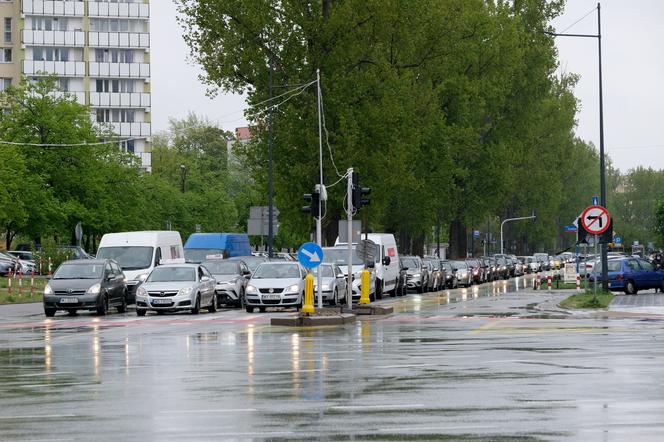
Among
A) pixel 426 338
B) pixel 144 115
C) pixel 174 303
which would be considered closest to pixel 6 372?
pixel 426 338

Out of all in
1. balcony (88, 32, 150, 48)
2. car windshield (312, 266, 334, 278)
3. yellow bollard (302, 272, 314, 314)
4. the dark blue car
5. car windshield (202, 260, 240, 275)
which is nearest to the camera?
yellow bollard (302, 272, 314, 314)

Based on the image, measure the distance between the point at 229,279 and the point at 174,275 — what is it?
516 centimetres

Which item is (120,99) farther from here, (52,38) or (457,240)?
→ (457,240)

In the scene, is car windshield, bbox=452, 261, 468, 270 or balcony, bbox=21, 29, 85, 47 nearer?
car windshield, bbox=452, 261, 468, 270

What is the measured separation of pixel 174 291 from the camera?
40125 millimetres

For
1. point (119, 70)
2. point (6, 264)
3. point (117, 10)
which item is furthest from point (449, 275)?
point (117, 10)

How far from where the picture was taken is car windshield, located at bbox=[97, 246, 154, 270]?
48.1m

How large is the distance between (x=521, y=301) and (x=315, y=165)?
16492mm

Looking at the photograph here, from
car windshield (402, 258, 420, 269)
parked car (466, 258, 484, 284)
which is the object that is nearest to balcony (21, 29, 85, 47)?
parked car (466, 258, 484, 284)

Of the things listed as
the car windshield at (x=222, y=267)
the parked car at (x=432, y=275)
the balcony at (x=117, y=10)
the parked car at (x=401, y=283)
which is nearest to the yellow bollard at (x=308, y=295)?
the car windshield at (x=222, y=267)

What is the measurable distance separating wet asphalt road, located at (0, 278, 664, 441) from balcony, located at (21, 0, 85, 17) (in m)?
99.6

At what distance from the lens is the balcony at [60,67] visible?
127m

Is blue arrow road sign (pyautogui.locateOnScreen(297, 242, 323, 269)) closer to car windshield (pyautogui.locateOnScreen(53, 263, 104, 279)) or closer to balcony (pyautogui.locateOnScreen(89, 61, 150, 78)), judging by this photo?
car windshield (pyautogui.locateOnScreen(53, 263, 104, 279))

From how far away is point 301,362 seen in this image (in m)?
20.7
